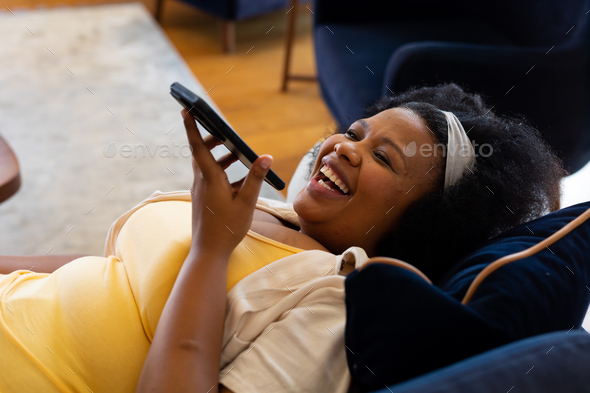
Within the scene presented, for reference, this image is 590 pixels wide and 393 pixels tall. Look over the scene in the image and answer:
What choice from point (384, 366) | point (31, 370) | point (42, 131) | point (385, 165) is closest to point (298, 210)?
point (385, 165)

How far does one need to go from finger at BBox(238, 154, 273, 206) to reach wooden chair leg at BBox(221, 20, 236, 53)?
8.72 feet

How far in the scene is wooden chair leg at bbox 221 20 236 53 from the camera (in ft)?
10.8

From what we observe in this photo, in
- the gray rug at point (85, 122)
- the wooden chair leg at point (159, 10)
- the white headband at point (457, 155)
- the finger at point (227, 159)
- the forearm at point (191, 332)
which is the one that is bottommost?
the gray rug at point (85, 122)

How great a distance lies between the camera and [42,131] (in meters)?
2.45

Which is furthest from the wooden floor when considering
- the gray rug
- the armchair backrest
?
the armchair backrest

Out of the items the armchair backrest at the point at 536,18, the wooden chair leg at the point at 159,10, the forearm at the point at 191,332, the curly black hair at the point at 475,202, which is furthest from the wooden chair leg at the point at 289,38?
the forearm at the point at 191,332

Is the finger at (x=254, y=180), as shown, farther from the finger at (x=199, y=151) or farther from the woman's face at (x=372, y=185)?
the woman's face at (x=372, y=185)

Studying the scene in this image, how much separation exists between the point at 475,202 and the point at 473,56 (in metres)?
0.84

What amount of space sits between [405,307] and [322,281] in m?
0.19

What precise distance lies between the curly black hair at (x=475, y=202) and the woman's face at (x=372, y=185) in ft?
0.09

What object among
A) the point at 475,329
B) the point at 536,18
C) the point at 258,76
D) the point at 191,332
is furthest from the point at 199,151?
the point at 258,76

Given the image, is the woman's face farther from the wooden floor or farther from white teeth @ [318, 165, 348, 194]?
the wooden floor

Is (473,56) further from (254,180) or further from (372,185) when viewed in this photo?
(254,180)

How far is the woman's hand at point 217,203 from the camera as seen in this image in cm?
84
